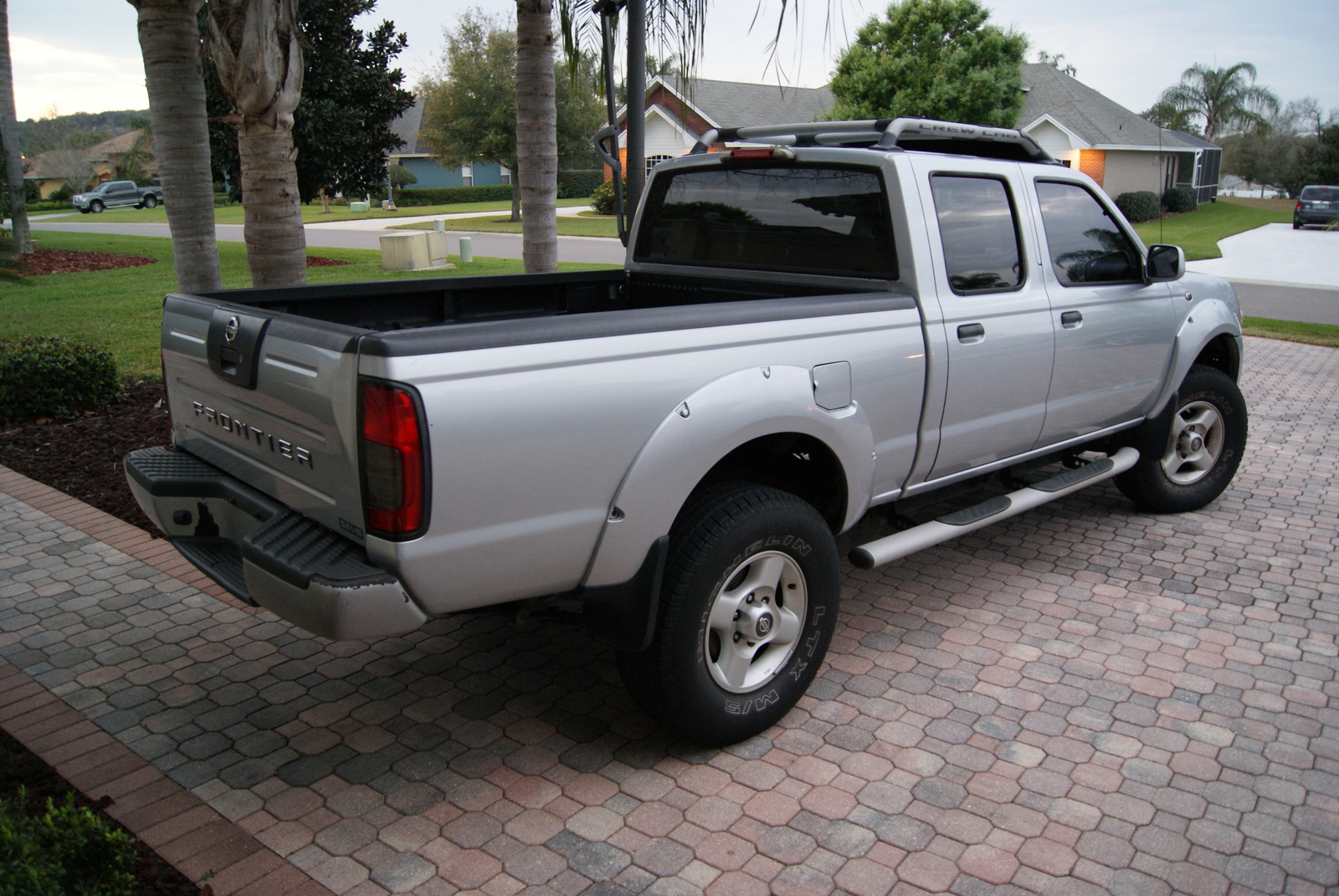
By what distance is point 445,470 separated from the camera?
105 inches

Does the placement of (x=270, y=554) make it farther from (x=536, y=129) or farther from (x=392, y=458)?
(x=536, y=129)

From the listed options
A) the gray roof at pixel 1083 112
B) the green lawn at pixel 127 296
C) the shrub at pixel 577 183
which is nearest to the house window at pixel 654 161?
the green lawn at pixel 127 296

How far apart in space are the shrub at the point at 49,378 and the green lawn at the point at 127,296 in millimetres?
467

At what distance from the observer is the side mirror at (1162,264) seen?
501 centimetres

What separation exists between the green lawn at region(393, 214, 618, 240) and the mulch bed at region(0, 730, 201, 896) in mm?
26544

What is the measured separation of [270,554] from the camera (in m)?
2.88

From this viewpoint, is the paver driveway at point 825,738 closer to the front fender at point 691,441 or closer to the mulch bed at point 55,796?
the mulch bed at point 55,796

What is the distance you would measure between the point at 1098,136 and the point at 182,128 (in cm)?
3697

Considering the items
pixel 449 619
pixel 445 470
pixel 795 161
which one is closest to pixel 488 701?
pixel 449 619

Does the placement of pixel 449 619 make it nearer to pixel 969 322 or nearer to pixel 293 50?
pixel 969 322

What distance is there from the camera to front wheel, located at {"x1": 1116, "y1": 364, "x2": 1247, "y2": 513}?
555cm

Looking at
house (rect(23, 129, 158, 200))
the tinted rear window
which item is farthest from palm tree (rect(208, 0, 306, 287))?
house (rect(23, 129, 158, 200))

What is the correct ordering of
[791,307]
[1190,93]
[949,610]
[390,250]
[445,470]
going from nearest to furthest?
→ [445,470] → [791,307] → [949,610] → [390,250] → [1190,93]

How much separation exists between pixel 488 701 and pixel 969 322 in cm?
246
